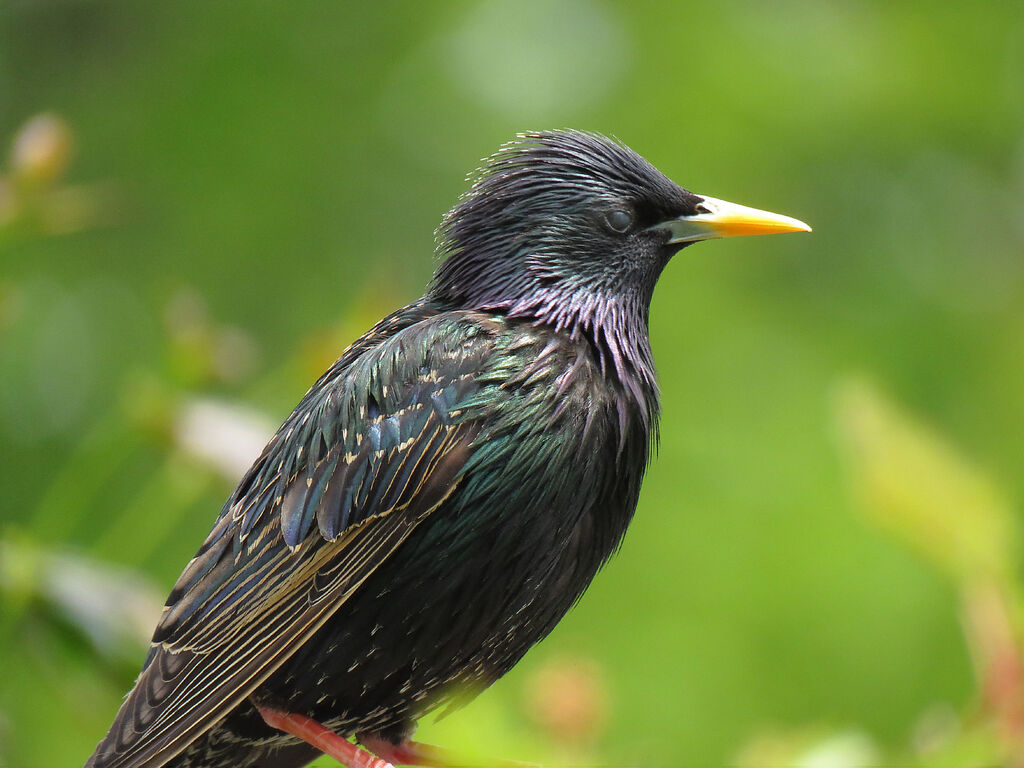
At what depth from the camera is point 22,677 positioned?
504 cm

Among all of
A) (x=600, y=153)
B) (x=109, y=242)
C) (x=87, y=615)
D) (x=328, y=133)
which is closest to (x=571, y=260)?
Answer: (x=600, y=153)

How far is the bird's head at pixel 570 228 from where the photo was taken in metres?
2.77

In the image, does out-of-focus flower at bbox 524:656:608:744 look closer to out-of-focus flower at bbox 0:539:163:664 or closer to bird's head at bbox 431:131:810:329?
bird's head at bbox 431:131:810:329

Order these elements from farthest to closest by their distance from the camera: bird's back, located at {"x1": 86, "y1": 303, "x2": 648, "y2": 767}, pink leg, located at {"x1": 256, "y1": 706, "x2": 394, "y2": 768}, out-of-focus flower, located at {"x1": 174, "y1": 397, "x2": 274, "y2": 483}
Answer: out-of-focus flower, located at {"x1": 174, "y1": 397, "x2": 274, "y2": 483} → pink leg, located at {"x1": 256, "y1": 706, "x2": 394, "y2": 768} → bird's back, located at {"x1": 86, "y1": 303, "x2": 648, "y2": 767}

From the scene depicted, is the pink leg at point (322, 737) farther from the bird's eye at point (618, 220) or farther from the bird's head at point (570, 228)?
the bird's eye at point (618, 220)

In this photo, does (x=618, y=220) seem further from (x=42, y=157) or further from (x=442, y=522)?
(x=42, y=157)

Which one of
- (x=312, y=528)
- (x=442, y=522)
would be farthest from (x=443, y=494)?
(x=312, y=528)

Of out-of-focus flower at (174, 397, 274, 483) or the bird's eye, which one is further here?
the bird's eye

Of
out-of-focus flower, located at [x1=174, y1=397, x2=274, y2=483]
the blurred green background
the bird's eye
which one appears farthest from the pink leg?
the blurred green background

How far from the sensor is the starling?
2.47 metres

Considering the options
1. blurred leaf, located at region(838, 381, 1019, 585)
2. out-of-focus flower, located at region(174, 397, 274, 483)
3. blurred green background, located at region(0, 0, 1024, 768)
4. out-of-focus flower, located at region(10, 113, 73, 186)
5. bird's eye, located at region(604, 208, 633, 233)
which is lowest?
blurred leaf, located at region(838, 381, 1019, 585)

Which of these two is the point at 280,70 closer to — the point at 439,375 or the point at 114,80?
the point at 114,80

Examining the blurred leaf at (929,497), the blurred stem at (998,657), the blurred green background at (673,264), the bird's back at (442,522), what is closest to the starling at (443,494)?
the bird's back at (442,522)

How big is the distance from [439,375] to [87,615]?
813mm
